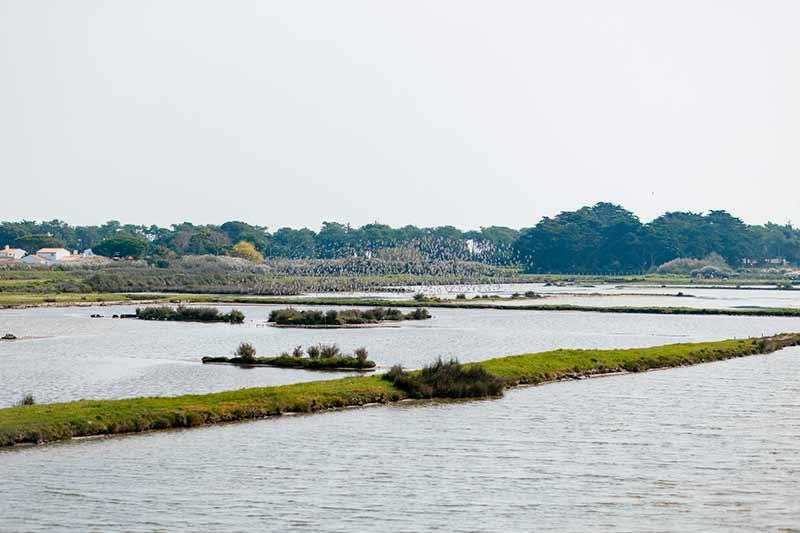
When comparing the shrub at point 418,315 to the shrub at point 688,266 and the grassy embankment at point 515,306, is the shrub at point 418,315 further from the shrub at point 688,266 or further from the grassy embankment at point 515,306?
the shrub at point 688,266

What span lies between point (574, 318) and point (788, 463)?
2450 inches

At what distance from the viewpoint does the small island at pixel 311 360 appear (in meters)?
49.7

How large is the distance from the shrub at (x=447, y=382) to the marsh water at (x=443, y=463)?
1101 millimetres

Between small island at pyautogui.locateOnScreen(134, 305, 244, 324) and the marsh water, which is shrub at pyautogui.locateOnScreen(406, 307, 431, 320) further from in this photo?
the marsh water

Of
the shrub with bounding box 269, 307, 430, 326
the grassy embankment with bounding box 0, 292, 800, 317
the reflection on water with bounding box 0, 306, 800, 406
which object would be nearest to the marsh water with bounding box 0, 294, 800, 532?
the reflection on water with bounding box 0, 306, 800, 406

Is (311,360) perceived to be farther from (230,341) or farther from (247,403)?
(230,341)

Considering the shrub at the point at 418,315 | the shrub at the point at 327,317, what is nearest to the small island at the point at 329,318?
the shrub at the point at 327,317

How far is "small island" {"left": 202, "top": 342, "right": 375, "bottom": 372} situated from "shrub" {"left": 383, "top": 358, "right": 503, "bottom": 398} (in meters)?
7.72

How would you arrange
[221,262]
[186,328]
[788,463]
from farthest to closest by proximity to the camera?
1. [221,262]
2. [186,328]
3. [788,463]

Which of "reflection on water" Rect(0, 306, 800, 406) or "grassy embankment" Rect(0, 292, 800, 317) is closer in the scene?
"reflection on water" Rect(0, 306, 800, 406)

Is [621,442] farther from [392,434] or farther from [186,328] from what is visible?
[186,328]

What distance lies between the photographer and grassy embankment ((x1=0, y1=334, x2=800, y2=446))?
1219 inches

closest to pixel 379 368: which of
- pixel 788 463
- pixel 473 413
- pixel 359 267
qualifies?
pixel 473 413

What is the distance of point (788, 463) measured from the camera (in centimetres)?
2872
